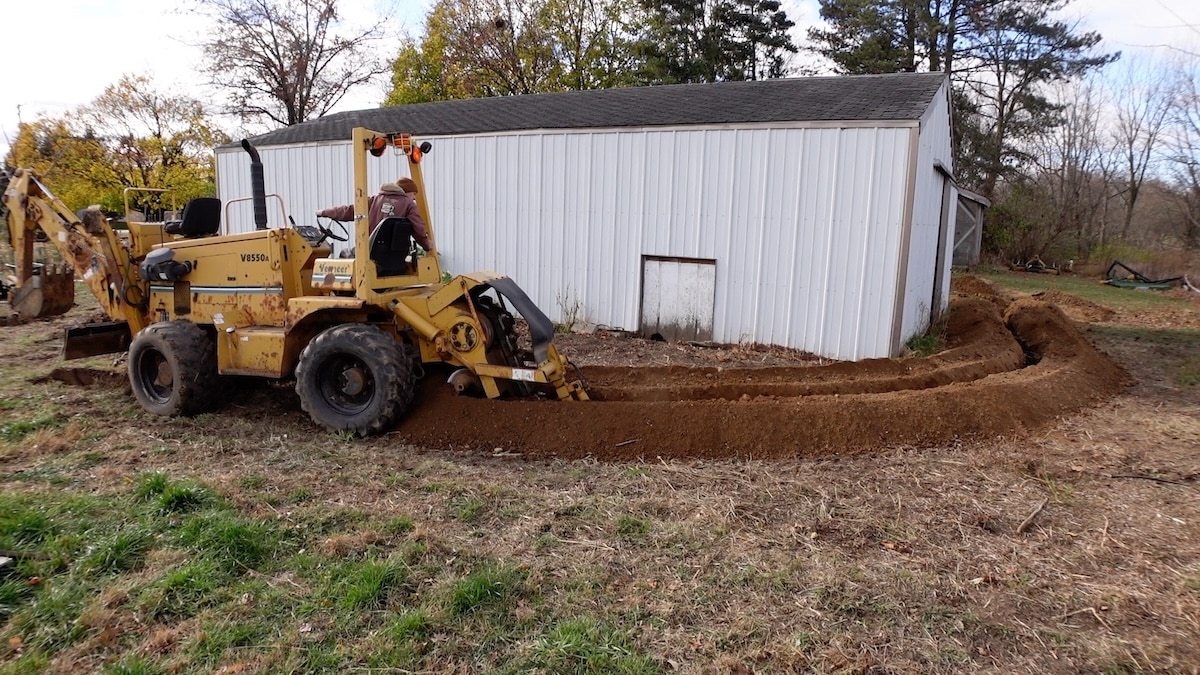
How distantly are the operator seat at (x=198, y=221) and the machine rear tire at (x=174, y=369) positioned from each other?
1.00m

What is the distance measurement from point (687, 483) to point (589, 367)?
334 centimetres

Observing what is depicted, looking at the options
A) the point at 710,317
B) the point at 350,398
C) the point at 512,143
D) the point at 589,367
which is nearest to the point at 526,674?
the point at 350,398

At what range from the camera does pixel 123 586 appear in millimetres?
3574

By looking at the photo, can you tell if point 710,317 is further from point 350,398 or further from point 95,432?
point 95,432

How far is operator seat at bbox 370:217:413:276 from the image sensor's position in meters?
6.06

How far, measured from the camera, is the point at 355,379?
6113 millimetres

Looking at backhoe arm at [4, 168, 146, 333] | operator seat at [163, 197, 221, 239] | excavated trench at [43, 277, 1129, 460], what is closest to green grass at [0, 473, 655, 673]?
excavated trench at [43, 277, 1129, 460]

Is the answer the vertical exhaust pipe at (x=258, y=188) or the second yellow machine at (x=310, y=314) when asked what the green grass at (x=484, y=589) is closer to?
the second yellow machine at (x=310, y=314)

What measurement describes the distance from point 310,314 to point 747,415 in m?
3.69

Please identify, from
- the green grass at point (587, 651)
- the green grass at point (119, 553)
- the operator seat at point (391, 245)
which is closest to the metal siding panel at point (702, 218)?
the operator seat at point (391, 245)

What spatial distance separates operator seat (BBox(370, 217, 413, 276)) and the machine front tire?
1.78ft

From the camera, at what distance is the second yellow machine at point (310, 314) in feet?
19.5

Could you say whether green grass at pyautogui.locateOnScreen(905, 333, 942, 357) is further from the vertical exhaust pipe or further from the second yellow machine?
the vertical exhaust pipe

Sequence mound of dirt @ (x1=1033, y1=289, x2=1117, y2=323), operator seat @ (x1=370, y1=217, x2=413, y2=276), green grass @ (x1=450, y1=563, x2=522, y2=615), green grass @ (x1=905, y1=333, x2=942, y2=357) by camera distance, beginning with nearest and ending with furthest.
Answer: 1. green grass @ (x1=450, y1=563, x2=522, y2=615)
2. operator seat @ (x1=370, y1=217, x2=413, y2=276)
3. green grass @ (x1=905, y1=333, x2=942, y2=357)
4. mound of dirt @ (x1=1033, y1=289, x2=1117, y2=323)
